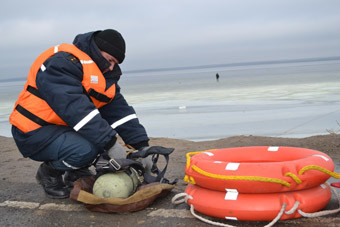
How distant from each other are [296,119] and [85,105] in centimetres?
571

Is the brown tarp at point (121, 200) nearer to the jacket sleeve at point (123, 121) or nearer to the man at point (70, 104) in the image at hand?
the man at point (70, 104)

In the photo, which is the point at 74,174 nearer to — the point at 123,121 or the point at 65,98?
the point at 123,121

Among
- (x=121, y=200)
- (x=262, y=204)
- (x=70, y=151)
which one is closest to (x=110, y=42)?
(x=70, y=151)

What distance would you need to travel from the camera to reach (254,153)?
10.8 ft

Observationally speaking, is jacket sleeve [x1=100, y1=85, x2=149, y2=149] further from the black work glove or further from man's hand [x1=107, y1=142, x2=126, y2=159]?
man's hand [x1=107, y1=142, x2=126, y2=159]

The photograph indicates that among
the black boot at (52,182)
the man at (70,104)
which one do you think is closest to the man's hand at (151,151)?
the man at (70,104)

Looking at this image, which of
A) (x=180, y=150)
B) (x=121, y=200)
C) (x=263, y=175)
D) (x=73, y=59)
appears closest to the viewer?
(x=263, y=175)

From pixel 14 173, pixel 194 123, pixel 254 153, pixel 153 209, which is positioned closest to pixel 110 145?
pixel 153 209

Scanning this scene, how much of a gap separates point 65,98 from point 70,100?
0.04 meters

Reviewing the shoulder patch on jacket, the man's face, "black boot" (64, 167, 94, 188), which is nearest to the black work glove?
"black boot" (64, 167, 94, 188)

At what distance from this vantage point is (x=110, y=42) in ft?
10.5

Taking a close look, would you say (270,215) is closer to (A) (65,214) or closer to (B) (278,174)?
(B) (278,174)

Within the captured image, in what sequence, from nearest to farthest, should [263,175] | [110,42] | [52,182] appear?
[263,175]
[110,42]
[52,182]

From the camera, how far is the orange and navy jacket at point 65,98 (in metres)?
2.96
